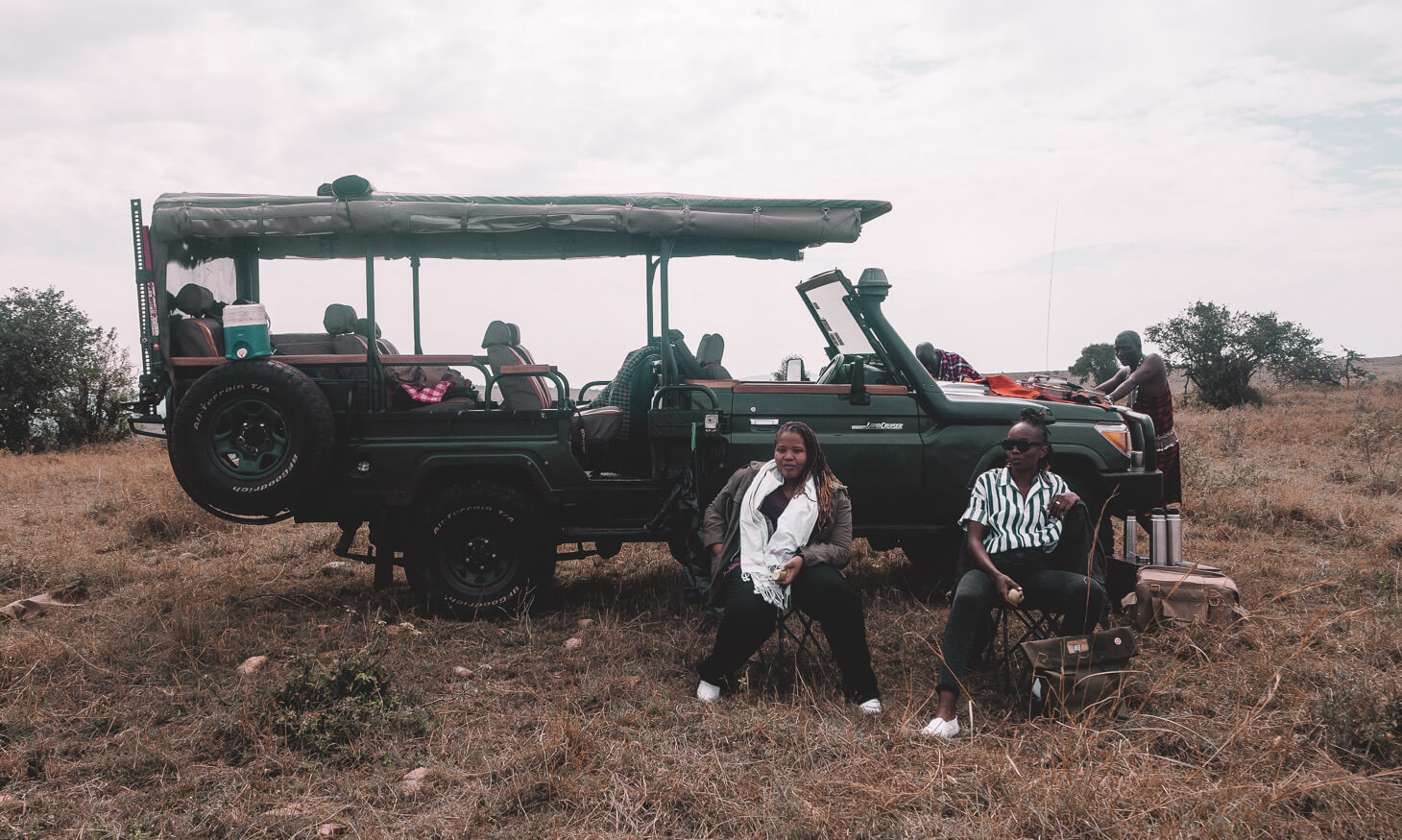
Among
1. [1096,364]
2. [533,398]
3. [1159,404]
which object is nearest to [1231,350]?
[1096,364]

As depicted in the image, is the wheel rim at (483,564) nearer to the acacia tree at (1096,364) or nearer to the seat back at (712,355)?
the seat back at (712,355)

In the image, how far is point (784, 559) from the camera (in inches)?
177

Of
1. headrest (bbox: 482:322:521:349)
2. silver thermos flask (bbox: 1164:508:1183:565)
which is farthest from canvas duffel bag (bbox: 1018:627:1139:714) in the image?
headrest (bbox: 482:322:521:349)

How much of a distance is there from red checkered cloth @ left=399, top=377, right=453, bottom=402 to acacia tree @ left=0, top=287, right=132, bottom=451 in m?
15.4

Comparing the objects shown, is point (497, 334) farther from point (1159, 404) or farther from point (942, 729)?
point (1159, 404)

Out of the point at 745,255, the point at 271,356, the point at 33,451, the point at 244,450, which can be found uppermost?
the point at 745,255

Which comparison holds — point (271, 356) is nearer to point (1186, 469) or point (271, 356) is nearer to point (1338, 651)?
point (1338, 651)

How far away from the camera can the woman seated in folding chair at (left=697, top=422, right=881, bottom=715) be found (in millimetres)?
4305

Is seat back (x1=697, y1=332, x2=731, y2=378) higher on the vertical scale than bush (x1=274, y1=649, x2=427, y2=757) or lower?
higher

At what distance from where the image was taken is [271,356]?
18.2 feet

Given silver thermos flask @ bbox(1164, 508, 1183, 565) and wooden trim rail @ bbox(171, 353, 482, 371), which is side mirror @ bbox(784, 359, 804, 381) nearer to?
wooden trim rail @ bbox(171, 353, 482, 371)

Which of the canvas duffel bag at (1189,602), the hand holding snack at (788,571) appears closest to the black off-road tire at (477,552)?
the hand holding snack at (788,571)

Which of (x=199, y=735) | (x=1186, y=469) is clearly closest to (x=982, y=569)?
(x=199, y=735)

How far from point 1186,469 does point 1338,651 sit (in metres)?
6.01
